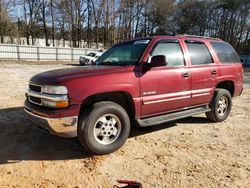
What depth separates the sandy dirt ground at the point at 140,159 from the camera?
3.48m

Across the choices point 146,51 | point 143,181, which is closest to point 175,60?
point 146,51

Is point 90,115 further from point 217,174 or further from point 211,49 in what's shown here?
point 211,49

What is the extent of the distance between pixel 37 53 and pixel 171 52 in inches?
1154

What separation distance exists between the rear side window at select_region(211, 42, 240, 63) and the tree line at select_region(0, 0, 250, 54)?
41614 mm

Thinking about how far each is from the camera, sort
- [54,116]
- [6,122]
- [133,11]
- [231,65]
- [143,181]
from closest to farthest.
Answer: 1. [143,181]
2. [54,116]
3. [6,122]
4. [231,65]
5. [133,11]

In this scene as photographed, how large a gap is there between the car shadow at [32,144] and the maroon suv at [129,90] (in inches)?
19.9

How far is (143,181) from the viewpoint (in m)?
3.44

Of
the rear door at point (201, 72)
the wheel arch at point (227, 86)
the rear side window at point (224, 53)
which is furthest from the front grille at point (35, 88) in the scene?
the wheel arch at point (227, 86)

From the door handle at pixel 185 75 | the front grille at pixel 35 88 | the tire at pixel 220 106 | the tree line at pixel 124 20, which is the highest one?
the tree line at pixel 124 20

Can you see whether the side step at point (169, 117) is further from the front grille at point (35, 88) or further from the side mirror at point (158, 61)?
the front grille at point (35, 88)

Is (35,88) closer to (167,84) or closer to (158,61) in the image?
(158,61)

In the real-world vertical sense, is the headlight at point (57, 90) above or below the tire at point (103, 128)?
above

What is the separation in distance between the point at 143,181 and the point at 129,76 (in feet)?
5.45

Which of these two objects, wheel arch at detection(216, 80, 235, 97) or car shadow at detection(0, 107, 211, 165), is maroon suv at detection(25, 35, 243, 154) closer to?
wheel arch at detection(216, 80, 235, 97)
